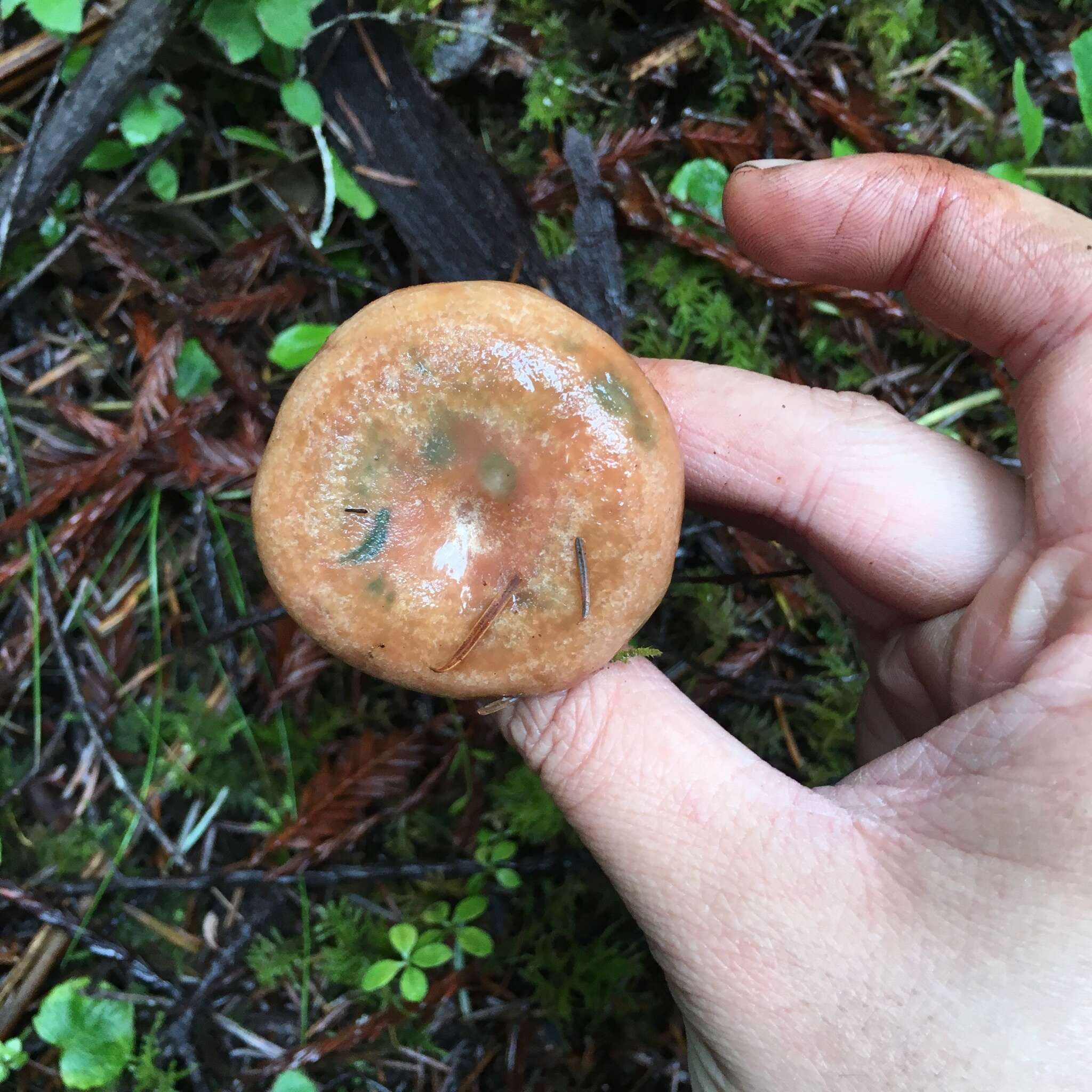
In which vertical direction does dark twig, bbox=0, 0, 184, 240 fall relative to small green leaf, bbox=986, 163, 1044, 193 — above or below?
above

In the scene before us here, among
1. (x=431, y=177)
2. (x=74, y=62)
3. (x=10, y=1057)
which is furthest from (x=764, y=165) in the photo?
(x=10, y=1057)

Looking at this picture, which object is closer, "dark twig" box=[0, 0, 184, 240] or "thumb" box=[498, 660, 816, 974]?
"thumb" box=[498, 660, 816, 974]

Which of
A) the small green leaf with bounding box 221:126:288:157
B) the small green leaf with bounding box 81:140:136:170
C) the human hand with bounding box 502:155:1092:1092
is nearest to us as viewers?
the human hand with bounding box 502:155:1092:1092

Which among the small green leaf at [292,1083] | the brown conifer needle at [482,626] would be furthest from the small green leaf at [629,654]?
the small green leaf at [292,1083]

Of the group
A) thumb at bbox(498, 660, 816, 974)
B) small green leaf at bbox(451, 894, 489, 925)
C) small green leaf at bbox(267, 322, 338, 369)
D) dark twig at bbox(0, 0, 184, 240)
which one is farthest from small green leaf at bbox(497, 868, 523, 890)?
dark twig at bbox(0, 0, 184, 240)

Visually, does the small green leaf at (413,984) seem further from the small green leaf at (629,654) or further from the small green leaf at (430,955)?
the small green leaf at (629,654)

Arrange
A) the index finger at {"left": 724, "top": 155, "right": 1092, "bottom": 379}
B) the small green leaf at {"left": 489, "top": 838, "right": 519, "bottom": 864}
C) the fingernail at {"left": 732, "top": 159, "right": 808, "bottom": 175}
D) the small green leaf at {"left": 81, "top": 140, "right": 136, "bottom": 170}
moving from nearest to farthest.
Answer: the index finger at {"left": 724, "top": 155, "right": 1092, "bottom": 379} → the fingernail at {"left": 732, "top": 159, "right": 808, "bottom": 175} → the small green leaf at {"left": 81, "top": 140, "right": 136, "bottom": 170} → the small green leaf at {"left": 489, "top": 838, "right": 519, "bottom": 864}

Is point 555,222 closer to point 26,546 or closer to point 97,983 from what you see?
point 26,546

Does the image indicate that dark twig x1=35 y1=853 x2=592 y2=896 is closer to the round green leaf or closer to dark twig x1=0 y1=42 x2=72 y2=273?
the round green leaf

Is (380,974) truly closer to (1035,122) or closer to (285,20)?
(285,20)
